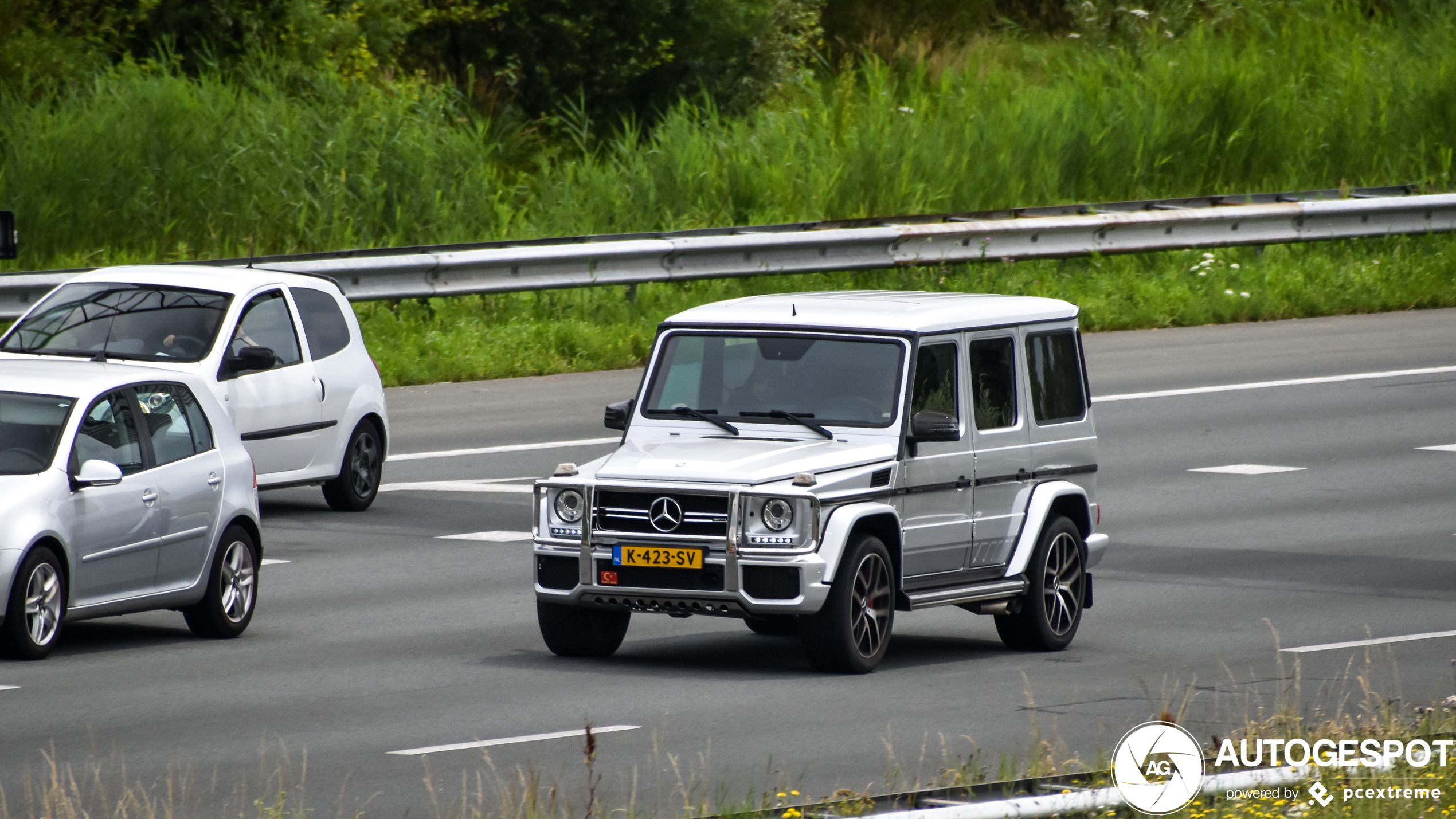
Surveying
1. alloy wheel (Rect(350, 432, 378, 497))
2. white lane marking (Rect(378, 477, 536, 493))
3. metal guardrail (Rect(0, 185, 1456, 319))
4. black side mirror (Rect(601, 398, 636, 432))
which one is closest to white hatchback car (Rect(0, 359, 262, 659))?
black side mirror (Rect(601, 398, 636, 432))

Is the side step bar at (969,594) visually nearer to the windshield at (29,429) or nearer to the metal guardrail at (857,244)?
the windshield at (29,429)

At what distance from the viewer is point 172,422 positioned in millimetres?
13141

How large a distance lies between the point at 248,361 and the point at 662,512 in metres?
6.11

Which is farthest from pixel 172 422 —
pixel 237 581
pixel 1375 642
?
pixel 1375 642

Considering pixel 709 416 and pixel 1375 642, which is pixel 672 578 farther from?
pixel 1375 642

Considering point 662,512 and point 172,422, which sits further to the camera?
point 172,422

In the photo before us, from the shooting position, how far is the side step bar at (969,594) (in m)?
12.1

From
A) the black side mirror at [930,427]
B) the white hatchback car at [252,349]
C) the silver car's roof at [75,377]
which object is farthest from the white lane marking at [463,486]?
the black side mirror at [930,427]

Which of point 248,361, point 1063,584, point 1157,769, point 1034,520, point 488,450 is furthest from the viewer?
point 488,450

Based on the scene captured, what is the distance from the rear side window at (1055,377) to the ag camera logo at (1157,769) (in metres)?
3.84

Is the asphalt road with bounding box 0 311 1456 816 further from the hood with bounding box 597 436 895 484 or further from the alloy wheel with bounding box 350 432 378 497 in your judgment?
the hood with bounding box 597 436 895 484

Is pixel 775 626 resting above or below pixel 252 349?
below

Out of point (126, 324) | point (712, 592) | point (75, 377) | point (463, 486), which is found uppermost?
point (75, 377)

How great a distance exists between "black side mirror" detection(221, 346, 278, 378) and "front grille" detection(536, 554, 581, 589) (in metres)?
5.46
